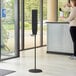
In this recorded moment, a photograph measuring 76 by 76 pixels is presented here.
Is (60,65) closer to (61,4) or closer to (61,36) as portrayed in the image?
(61,36)

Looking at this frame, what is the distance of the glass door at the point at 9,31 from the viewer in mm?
6770

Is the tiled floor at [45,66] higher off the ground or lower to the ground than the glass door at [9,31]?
lower

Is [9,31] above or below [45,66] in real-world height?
above

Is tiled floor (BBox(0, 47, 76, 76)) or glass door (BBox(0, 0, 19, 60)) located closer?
tiled floor (BBox(0, 47, 76, 76))

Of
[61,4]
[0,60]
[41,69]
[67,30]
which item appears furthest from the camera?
[61,4]

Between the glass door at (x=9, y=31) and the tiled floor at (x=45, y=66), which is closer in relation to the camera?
the tiled floor at (x=45, y=66)

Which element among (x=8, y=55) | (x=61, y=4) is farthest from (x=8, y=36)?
(x=61, y=4)

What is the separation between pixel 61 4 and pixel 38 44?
2.33 m

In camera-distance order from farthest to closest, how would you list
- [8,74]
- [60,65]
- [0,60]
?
[0,60], [60,65], [8,74]

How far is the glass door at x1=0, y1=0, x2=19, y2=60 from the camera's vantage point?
267 inches

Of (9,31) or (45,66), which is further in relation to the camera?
(9,31)

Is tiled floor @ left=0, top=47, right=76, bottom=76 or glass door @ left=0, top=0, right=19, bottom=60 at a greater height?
glass door @ left=0, top=0, right=19, bottom=60

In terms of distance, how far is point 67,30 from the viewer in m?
7.55

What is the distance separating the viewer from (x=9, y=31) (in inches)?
281
